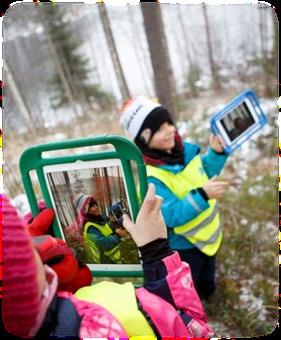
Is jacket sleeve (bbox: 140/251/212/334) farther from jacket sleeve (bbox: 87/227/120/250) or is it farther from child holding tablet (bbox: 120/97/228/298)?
child holding tablet (bbox: 120/97/228/298)

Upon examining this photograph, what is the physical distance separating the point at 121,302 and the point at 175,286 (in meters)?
0.11

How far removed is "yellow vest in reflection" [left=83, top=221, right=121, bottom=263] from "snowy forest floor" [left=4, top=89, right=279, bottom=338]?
185mm

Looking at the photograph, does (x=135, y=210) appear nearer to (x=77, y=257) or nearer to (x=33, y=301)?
(x=77, y=257)

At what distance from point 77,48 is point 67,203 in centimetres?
388

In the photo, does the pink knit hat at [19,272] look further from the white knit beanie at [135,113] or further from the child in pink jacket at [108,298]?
the white knit beanie at [135,113]

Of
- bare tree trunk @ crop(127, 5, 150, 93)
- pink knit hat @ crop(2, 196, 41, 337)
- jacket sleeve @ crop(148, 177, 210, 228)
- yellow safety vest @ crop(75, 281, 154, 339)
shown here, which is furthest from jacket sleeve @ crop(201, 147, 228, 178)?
bare tree trunk @ crop(127, 5, 150, 93)

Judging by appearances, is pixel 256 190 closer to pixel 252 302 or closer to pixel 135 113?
pixel 252 302

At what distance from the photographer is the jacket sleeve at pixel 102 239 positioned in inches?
33.6

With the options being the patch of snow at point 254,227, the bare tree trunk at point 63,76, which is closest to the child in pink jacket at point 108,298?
the patch of snow at point 254,227

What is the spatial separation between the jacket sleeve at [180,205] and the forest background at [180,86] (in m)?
0.30

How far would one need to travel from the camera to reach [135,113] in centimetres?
129

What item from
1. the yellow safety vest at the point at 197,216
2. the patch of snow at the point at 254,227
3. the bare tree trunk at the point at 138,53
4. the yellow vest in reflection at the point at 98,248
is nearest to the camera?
the yellow vest in reflection at the point at 98,248

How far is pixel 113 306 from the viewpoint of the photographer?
29.8 inches

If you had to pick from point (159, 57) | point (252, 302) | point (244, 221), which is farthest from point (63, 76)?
point (252, 302)
